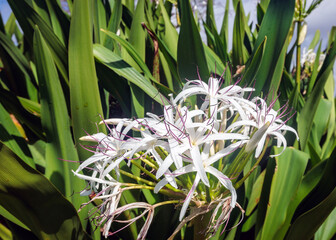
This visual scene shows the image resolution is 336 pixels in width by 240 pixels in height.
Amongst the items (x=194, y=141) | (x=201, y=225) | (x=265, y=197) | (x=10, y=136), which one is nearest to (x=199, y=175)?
(x=194, y=141)

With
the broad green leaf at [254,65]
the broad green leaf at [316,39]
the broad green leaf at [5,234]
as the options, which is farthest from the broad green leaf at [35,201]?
the broad green leaf at [316,39]

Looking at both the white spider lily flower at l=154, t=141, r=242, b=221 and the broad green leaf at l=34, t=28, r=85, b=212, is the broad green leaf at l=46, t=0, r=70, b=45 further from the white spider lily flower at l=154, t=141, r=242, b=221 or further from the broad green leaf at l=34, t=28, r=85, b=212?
the white spider lily flower at l=154, t=141, r=242, b=221

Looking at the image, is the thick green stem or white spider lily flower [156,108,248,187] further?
the thick green stem

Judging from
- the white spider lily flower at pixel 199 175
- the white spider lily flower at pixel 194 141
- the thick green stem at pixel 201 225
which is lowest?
the thick green stem at pixel 201 225

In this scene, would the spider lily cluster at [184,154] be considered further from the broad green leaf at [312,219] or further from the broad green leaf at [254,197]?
the broad green leaf at [254,197]

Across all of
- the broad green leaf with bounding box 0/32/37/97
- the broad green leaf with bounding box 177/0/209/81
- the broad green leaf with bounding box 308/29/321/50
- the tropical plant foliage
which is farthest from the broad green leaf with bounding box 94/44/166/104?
the broad green leaf with bounding box 308/29/321/50

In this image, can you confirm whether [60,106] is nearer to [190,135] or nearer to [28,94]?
[190,135]

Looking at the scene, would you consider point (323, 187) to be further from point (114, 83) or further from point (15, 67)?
point (15, 67)
